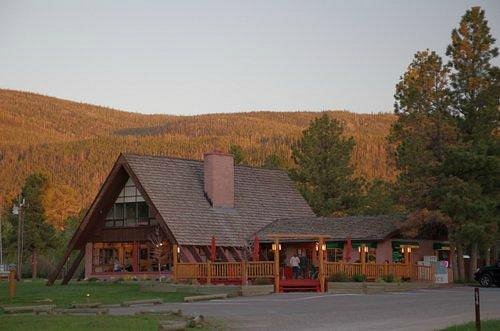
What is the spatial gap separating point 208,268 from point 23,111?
158 metres

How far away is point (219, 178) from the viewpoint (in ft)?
185

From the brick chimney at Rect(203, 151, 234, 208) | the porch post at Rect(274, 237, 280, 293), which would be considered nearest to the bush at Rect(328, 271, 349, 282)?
the porch post at Rect(274, 237, 280, 293)

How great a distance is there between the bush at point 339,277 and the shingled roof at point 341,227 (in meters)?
5.35

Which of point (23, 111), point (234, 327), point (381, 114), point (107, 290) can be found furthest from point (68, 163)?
point (234, 327)

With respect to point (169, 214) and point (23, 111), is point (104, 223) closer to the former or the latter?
point (169, 214)

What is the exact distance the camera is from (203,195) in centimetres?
5553

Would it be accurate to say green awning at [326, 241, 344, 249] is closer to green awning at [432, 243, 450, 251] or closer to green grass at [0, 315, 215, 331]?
green awning at [432, 243, 450, 251]

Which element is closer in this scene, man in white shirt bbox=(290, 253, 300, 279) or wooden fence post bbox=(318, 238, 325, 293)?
wooden fence post bbox=(318, 238, 325, 293)

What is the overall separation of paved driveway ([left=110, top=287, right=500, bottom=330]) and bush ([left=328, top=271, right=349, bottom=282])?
7.63m

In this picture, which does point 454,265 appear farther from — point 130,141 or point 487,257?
point 130,141

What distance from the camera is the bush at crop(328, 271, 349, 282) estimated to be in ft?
142

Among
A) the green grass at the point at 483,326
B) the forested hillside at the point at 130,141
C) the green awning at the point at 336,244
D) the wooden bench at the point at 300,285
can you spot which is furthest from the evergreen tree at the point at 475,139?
the forested hillside at the point at 130,141

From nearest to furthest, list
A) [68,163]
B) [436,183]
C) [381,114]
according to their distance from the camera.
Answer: [436,183] < [68,163] < [381,114]

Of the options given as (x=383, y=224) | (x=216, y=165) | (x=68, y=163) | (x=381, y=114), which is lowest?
(x=383, y=224)
